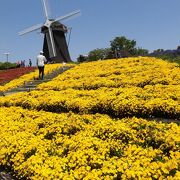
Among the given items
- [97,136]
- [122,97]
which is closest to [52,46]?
[122,97]

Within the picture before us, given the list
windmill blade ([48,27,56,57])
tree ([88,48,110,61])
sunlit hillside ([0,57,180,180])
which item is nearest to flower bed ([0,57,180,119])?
sunlit hillside ([0,57,180,180])

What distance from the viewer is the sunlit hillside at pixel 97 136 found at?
28.9 ft

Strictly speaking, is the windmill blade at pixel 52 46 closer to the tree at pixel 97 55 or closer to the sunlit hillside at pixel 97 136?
the tree at pixel 97 55

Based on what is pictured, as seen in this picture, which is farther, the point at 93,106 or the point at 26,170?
the point at 93,106

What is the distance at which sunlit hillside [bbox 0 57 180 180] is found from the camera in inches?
347

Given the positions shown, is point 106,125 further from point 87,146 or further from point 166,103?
point 166,103

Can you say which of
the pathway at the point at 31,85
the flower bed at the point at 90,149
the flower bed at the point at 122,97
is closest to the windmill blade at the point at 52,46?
the pathway at the point at 31,85

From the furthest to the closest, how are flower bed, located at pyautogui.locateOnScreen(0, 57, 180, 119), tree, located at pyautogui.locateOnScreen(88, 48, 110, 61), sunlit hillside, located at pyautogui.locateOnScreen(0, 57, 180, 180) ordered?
tree, located at pyautogui.locateOnScreen(88, 48, 110, 61) < flower bed, located at pyautogui.locateOnScreen(0, 57, 180, 119) < sunlit hillside, located at pyautogui.locateOnScreen(0, 57, 180, 180)

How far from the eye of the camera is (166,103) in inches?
583

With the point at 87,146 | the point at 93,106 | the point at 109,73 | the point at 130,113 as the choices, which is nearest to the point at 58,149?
the point at 87,146

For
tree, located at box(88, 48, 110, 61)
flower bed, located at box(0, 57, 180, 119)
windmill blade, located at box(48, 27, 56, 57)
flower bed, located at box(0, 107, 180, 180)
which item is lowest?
flower bed, located at box(0, 107, 180, 180)

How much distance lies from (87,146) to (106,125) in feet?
6.60

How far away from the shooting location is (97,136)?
468 inches

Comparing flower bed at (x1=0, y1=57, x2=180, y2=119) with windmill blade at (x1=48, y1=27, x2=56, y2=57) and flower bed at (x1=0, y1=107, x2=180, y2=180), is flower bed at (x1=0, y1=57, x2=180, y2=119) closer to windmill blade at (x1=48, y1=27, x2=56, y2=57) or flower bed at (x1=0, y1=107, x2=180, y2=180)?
flower bed at (x1=0, y1=107, x2=180, y2=180)
